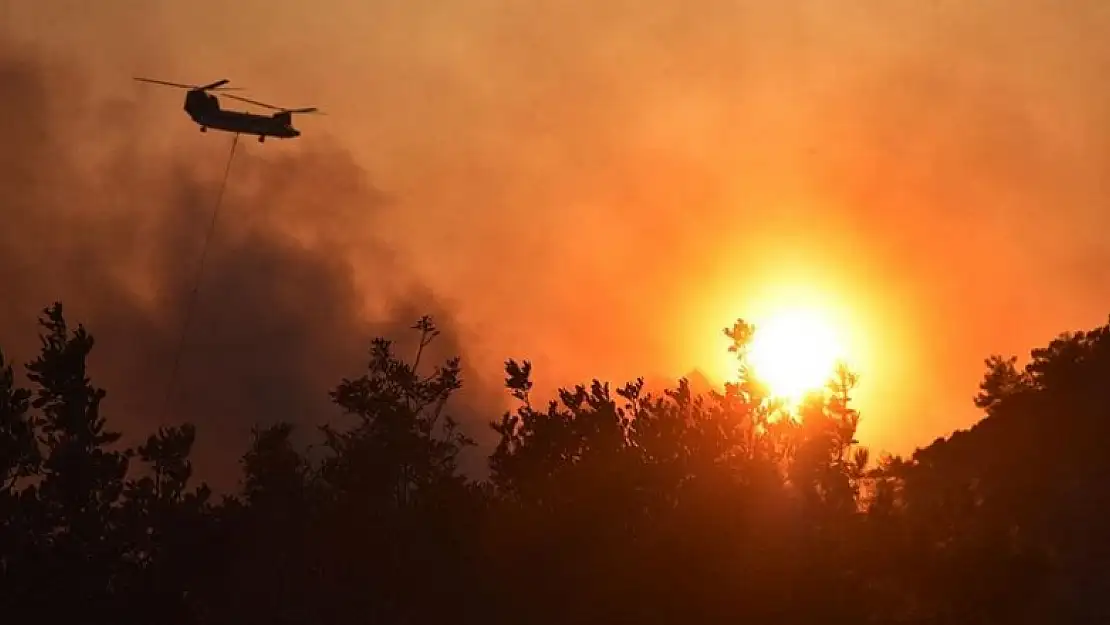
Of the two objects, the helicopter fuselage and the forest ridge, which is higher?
the helicopter fuselage

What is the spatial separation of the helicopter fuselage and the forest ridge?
20808mm

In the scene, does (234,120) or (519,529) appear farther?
(234,120)

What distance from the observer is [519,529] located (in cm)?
2720

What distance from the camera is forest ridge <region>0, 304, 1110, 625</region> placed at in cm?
2469

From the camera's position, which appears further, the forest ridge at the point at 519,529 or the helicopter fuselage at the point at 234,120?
the helicopter fuselage at the point at 234,120

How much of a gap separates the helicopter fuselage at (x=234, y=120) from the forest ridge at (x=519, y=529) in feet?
68.3

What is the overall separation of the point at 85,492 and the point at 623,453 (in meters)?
21.9

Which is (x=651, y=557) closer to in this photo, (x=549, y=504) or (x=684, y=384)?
(x=549, y=504)

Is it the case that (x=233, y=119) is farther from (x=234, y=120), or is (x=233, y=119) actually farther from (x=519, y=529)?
(x=519, y=529)

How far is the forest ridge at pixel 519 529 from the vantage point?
2469cm

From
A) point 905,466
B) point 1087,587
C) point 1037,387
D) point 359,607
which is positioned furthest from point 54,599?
point 1037,387

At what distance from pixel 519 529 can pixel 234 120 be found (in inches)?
1507

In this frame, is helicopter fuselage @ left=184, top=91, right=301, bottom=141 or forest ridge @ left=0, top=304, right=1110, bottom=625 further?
helicopter fuselage @ left=184, top=91, right=301, bottom=141

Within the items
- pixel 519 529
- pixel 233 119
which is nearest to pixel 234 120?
pixel 233 119
